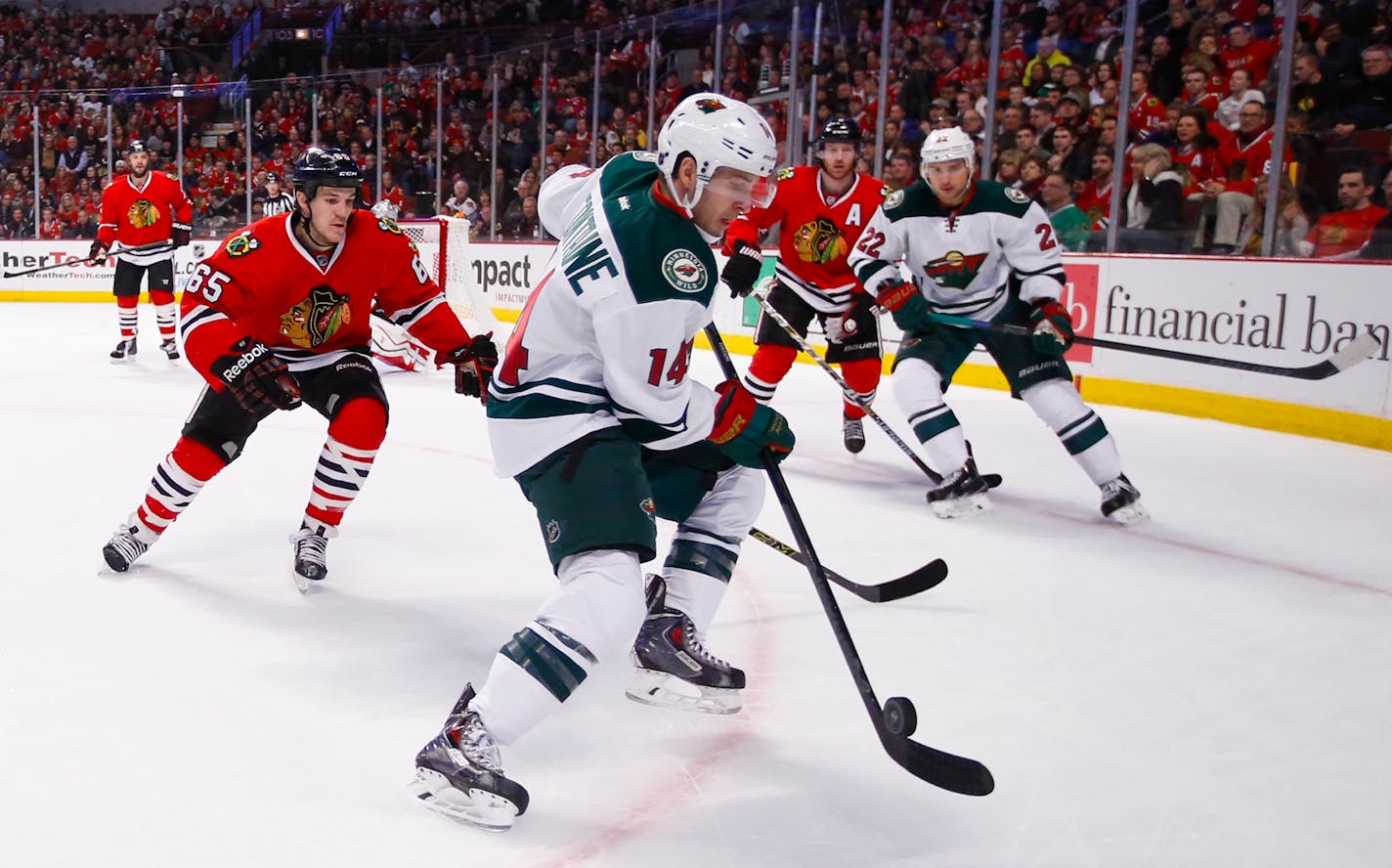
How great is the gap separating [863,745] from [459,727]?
686 millimetres

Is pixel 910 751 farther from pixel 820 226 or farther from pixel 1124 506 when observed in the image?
pixel 820 226

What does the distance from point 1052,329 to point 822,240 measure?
129cm

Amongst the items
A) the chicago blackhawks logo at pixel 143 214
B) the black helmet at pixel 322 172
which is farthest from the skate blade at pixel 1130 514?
the chicago blackhawks logo at pixel 143 214

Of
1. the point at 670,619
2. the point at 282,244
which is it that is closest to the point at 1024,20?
the point at 282,244

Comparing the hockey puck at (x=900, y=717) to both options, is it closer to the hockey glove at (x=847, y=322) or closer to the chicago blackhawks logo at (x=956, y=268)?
the chicago blackhawks logo at (x=956, y=268)

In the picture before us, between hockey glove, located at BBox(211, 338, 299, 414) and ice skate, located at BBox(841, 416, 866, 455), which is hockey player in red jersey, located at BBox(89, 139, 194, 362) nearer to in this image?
ice skate, located at BBox(841, 416, 866, 455)

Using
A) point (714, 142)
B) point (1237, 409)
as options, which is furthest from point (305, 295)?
point (1237, 409)

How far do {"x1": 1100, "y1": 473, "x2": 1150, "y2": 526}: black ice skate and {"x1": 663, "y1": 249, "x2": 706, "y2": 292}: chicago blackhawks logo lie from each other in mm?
2277

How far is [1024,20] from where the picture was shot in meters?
6.61

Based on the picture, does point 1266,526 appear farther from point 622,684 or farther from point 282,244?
point 282,244

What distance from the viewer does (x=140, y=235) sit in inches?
284

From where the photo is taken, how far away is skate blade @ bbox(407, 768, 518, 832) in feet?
5.35

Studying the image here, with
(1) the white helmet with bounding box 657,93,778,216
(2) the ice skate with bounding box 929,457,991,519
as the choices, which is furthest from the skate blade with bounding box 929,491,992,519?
(1) the white helmet with bounding box 657,93,778,216

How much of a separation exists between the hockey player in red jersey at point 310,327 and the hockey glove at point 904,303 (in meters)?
1.53
